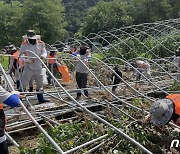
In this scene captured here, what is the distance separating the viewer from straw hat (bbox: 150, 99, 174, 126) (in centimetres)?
356

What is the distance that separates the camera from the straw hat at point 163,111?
356cm

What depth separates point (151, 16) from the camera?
131 ft

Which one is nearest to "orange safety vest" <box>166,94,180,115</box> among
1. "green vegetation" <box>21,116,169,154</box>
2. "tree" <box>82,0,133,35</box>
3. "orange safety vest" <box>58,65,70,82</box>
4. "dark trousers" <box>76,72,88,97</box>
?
"green vegetation" <box>21,116,169,154</box>

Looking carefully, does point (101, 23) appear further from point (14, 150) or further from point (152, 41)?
point (14, 150)

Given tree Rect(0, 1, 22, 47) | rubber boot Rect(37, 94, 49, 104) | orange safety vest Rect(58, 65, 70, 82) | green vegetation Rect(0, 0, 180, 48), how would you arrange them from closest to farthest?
rubber boot Rect(37, 94, 49, 104) → orange safety vest Rect(58, 65, 70, 82) → green vegetation Rect(0, 0, 180, 48) → tree Rect(0, 1, 22, 47)

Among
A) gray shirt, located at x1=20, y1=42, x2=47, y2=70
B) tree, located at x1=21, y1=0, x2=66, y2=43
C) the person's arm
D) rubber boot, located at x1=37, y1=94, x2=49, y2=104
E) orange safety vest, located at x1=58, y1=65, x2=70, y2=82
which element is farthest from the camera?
tree, located at x1=21, y1=0, x2=66, y2=43

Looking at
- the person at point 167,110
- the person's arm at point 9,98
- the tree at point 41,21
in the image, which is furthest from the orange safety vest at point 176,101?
the tree at point 41,21

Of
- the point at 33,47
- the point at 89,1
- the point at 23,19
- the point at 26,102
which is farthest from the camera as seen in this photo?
the point at 89,1

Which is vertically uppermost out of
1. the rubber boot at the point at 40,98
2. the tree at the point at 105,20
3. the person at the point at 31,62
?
the person at the point at 31,62

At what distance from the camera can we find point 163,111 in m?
3.56

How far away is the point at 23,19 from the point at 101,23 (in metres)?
8.47

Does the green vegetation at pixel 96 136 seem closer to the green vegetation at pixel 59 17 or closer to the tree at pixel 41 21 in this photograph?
the tree at pixel 41 21

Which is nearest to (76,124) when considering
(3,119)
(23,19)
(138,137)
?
(138,137)

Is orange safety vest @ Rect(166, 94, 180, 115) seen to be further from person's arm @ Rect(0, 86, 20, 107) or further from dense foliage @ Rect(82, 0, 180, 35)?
dense foliage @ Rect(82, 0, 180, 35)
